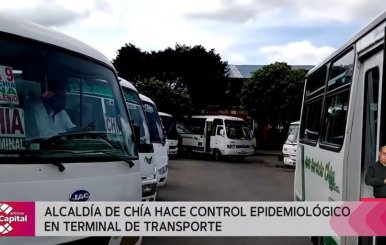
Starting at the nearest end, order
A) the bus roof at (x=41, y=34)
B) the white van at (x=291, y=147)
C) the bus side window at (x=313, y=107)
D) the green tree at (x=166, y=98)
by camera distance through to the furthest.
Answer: the bus roof at (x=41, y=34)
the bus side window at (x=313, y=107)
the white van at (x=291, y=147)
the green tree at (x=166, y=98)

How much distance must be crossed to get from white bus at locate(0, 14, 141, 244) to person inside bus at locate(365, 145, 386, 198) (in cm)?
182

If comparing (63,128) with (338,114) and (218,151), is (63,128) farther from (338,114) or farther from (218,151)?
(218,151)

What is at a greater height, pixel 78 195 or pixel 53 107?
pixel 53 107

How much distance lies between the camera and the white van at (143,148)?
22.6ft

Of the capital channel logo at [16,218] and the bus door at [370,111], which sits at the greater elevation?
the bus door at [370,111]

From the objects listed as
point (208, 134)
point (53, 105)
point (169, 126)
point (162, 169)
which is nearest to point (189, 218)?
point (53, 105)

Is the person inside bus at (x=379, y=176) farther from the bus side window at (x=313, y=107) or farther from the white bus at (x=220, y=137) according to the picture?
the white bus at (x=220, y=137)

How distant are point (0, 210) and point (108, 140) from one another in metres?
1.20

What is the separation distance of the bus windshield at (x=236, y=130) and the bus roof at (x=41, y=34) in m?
21.7

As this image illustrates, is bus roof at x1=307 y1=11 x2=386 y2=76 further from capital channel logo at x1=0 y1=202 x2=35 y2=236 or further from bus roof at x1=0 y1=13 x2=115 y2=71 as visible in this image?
capital channel logo at x1=0 y1=202 x2=35 y2=236

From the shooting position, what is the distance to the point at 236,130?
2591 cm

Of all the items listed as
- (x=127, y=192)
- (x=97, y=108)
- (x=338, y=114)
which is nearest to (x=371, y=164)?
(x=338, y=114)

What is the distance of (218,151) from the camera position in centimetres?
2633

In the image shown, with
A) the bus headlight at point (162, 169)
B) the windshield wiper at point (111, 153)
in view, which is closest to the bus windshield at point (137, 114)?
the bus headlight at point (162, 169)
